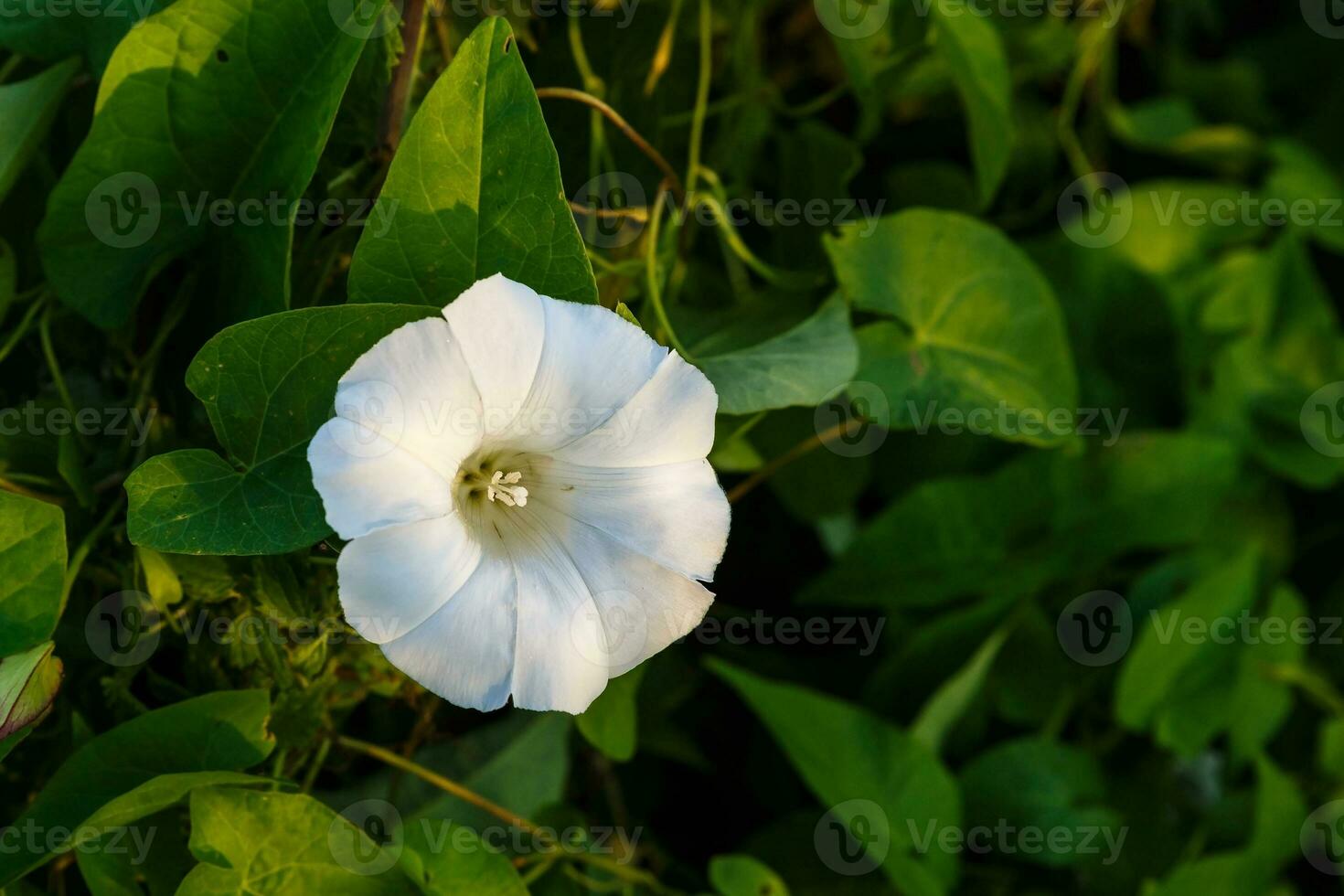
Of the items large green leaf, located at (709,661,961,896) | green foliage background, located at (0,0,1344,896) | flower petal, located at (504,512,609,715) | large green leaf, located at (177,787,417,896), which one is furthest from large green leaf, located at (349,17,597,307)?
A: large green leaf, located at (709,661,961,896)

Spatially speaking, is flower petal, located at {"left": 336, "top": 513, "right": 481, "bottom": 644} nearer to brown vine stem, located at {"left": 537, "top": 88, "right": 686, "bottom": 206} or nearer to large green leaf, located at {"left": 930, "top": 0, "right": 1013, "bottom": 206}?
brown vine stem, located at {"left": 537, "top": 88, "right": 686, "bottom": 206}

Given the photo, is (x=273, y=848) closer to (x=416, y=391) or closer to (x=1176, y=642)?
(x=416, y=391)

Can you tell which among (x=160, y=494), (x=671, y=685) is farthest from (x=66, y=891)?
(x=671, y=685)

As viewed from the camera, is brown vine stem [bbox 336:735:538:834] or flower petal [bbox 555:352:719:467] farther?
brown vine stem [bbox 336:735:538:834]

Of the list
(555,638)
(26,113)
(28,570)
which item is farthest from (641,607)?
(26,113)

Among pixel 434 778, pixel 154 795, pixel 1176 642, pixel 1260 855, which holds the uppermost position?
pixel 154 795

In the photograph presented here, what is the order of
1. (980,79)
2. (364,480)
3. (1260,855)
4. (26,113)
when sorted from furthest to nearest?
(1260,855) < (980,79) < (26,113) < (364,480)
